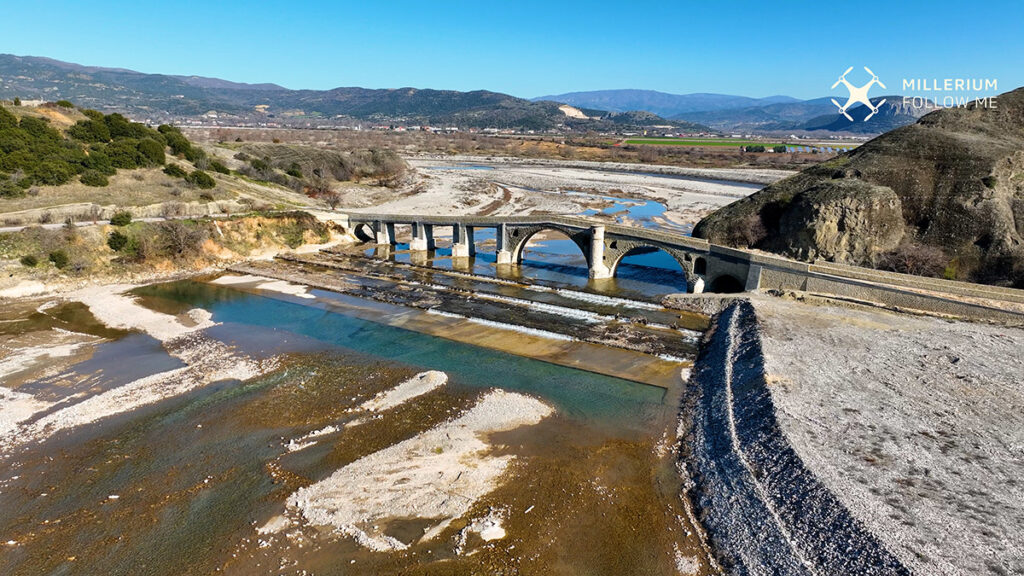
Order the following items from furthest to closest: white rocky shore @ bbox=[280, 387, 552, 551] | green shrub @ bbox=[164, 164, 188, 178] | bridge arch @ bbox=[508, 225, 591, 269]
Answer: green shrub @ bbox=[164, 164, 188, 178] → bridge arch @ bbox=[508, 225, 591, 269] → white rocky shore @ bbox=[280, 387, 552, 551]

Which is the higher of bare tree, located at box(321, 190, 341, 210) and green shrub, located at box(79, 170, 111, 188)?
green shrub, located at box(79, 170, 111, 188)

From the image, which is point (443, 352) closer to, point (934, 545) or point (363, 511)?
point (363, 511)

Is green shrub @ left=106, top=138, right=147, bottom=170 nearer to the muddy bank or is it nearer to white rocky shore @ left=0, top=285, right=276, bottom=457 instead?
white rocky shore @ left=0, top=285, right=276, bottom=457

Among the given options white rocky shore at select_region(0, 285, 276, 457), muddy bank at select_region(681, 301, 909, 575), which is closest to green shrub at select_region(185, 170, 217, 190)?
white rocky shore at select_region(0, 285, 276, 457)

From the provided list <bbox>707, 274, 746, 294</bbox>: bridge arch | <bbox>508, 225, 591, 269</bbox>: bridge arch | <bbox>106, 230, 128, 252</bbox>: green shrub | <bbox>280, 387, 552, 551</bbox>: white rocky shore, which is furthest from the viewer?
<bbox>508, 225, 591, 269</bbox>: bridge arch

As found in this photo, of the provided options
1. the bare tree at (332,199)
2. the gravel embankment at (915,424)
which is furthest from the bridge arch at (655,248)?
the bare tree at (332,199)

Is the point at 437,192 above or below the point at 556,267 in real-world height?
above

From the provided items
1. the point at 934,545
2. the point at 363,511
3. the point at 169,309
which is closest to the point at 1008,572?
the point at 934,545
